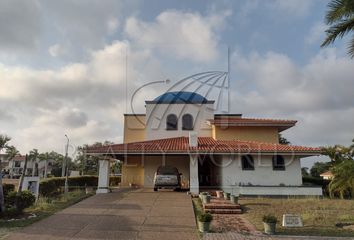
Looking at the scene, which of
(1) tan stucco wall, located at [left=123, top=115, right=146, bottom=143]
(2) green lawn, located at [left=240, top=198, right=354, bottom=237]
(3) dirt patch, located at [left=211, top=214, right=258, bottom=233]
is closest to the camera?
(2) green lawn, located at [left=240, top=198, right=354, bottom=237]

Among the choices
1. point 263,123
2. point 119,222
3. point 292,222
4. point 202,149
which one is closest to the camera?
point 292,222

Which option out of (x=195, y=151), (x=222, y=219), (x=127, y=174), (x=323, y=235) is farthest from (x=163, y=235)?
(x=127, y=174)

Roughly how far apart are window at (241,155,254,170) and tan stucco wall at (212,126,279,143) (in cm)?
451

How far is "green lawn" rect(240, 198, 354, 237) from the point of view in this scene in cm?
1012

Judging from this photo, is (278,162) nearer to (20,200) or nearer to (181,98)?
(181,98)

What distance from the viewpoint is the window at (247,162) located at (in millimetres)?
20134

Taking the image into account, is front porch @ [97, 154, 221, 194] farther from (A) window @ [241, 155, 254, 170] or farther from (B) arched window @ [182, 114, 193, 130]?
(A) window @ [241, 155, 254, 170]

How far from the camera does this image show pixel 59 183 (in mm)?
24375

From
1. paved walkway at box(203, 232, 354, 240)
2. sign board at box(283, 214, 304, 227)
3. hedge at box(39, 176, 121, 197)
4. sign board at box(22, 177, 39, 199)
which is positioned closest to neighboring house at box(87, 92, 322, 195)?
hedge at box(39, 176, 121, 197)

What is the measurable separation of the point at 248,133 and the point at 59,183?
15.9 metres

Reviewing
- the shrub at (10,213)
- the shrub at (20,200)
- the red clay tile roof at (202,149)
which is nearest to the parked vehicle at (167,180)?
the red clay tile roof at (202,149)

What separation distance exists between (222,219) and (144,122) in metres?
16.5

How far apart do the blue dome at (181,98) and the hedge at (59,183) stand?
9.96 meters

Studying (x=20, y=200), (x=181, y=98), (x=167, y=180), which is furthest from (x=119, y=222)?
(x=181, y=98)
